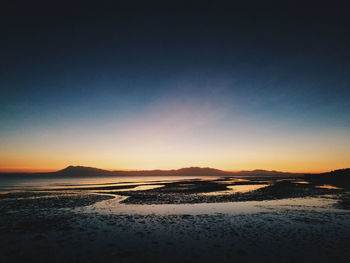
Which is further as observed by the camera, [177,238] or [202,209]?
[202,209]

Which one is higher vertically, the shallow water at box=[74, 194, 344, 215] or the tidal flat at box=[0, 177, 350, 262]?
the tidal flat at box=[0, 177, 350, 262]

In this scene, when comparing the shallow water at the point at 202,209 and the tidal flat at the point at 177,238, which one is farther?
the shallow water at the point at 202,209

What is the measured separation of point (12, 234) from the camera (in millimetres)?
12805

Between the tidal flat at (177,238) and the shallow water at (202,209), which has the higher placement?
the tidal flat at (177,238)

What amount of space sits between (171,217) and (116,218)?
16.0 feet

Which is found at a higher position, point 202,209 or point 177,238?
point 177,238

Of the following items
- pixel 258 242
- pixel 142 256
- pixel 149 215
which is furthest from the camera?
pixel 149 215

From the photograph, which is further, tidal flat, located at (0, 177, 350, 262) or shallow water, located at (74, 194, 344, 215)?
shallow water, located at (74, 194, 344, 215)

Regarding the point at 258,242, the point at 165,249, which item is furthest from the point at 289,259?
the point at 165,249

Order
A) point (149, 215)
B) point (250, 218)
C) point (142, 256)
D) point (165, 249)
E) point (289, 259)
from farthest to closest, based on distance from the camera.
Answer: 1. point (149, 215)
2. point (250, 218)
3. point (165, 249)
4. point (142, 256)
5. point (289, 259)

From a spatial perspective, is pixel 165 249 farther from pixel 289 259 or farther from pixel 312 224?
pixel 312 224

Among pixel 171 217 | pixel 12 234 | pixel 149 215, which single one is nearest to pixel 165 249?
pixel 171 217

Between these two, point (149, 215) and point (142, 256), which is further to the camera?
point (149, 215)

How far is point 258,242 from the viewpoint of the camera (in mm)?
11094
